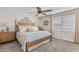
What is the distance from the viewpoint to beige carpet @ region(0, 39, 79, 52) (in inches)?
76.4

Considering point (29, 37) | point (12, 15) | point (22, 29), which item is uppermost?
point (12, 15)

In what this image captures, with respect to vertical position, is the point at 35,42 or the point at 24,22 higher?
the point at 24,22

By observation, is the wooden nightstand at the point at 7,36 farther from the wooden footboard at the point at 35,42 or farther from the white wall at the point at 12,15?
the wooden footboard at the point at 35,42

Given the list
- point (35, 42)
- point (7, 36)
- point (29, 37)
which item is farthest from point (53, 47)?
point (7, 36)

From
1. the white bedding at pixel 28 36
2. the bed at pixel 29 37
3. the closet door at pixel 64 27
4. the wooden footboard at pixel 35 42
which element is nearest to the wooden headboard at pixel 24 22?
the bed at pixel 29 37

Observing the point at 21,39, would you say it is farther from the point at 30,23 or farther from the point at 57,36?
the point at 57,36

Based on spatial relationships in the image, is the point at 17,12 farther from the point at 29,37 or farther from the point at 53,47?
the point at 53,47

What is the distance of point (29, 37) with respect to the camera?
6.46ft

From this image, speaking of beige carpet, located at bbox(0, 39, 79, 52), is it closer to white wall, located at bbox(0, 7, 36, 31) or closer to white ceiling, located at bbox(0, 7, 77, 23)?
white wall, located at bbox(0, 7, 36, 31)

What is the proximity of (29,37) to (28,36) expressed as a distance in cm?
3

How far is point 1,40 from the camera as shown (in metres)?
1.93
